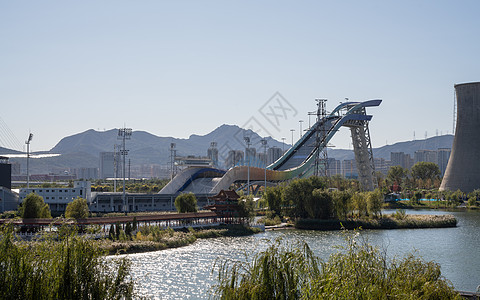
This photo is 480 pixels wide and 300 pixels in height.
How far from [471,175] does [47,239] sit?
7454 cm

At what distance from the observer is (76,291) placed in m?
14.9

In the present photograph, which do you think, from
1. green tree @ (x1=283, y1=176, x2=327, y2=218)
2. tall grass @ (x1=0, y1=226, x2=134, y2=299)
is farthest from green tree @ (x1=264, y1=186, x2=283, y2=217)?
→ tall grass @ (x1=0, y1=226, x2=134, y2=299)

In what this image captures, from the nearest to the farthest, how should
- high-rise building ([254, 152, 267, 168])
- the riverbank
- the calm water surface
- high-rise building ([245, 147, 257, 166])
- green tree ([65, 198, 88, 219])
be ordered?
the calm water surface → the riverbank → green tree ([65, 198, 88, 219]) → high-rise building ([245, 147, 257, 166]) → high-rise building ([254, 152, 267, 168])

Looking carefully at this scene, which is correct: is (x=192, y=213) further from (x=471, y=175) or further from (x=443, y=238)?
(x=471, y=175)

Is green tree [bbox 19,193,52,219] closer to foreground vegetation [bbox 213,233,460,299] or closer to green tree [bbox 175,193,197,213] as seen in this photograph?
green tree [bbox 175,193,197,213]

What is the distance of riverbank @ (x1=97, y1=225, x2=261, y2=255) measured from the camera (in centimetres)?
3528

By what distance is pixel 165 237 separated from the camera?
39.2 metres

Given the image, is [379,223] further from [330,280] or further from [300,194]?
[330,280]

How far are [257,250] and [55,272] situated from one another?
21.6m

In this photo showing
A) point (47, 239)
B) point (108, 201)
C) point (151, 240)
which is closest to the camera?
point (47, 239)

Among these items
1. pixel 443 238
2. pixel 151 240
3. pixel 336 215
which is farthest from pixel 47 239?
pixel 336 215

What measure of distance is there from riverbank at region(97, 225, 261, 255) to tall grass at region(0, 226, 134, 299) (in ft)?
51.2

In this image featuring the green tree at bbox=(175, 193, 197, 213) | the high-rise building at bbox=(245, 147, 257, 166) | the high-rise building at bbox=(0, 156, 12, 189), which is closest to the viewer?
the green tree at bbox=(175, 193, 197, 213)

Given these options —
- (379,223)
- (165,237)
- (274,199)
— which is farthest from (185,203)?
(379,223)
